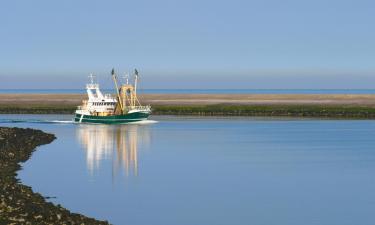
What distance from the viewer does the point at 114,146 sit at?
6350cm

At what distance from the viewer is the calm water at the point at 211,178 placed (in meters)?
30.7

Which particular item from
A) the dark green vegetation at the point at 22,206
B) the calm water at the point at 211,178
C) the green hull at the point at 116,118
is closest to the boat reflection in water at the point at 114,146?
the calm water at the point at 211,178

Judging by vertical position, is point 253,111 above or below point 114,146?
below

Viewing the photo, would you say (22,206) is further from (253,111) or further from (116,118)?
(253,111)

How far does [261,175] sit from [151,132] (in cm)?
3957

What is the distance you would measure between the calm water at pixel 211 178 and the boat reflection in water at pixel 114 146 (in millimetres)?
84

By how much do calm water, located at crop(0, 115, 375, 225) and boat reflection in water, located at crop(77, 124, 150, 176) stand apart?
0.08 m

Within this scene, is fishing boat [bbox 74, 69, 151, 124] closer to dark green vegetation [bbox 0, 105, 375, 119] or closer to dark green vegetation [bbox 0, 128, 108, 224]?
dark green vegetation [bbox 0, 105, 375, 119]

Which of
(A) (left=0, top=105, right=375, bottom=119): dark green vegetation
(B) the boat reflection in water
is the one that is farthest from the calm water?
(A) (left=0, top=105, right=375, bottom=119): dark green vegetation

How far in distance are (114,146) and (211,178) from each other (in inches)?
911

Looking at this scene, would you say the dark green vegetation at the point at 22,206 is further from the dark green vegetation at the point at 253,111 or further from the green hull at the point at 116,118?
the dark green vegetation at the point at 253,111

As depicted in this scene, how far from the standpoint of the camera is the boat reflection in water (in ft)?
157

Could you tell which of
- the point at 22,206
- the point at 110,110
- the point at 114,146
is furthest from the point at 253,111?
the point at 22,206

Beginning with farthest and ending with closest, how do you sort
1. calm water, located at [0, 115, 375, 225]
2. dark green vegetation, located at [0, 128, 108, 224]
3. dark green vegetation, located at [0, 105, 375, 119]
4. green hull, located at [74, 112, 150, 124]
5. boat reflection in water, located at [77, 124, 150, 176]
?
dark green vegetation, located at [0, 105, 375, 119] → green hull, located at [74, 112, 150, 124] → boat reflection in water, located at [77, 124, 150, 176] → calm water, located at [0, 115, 375, 225] → dark green vegetation, located at [0, 128, 108, 224]
